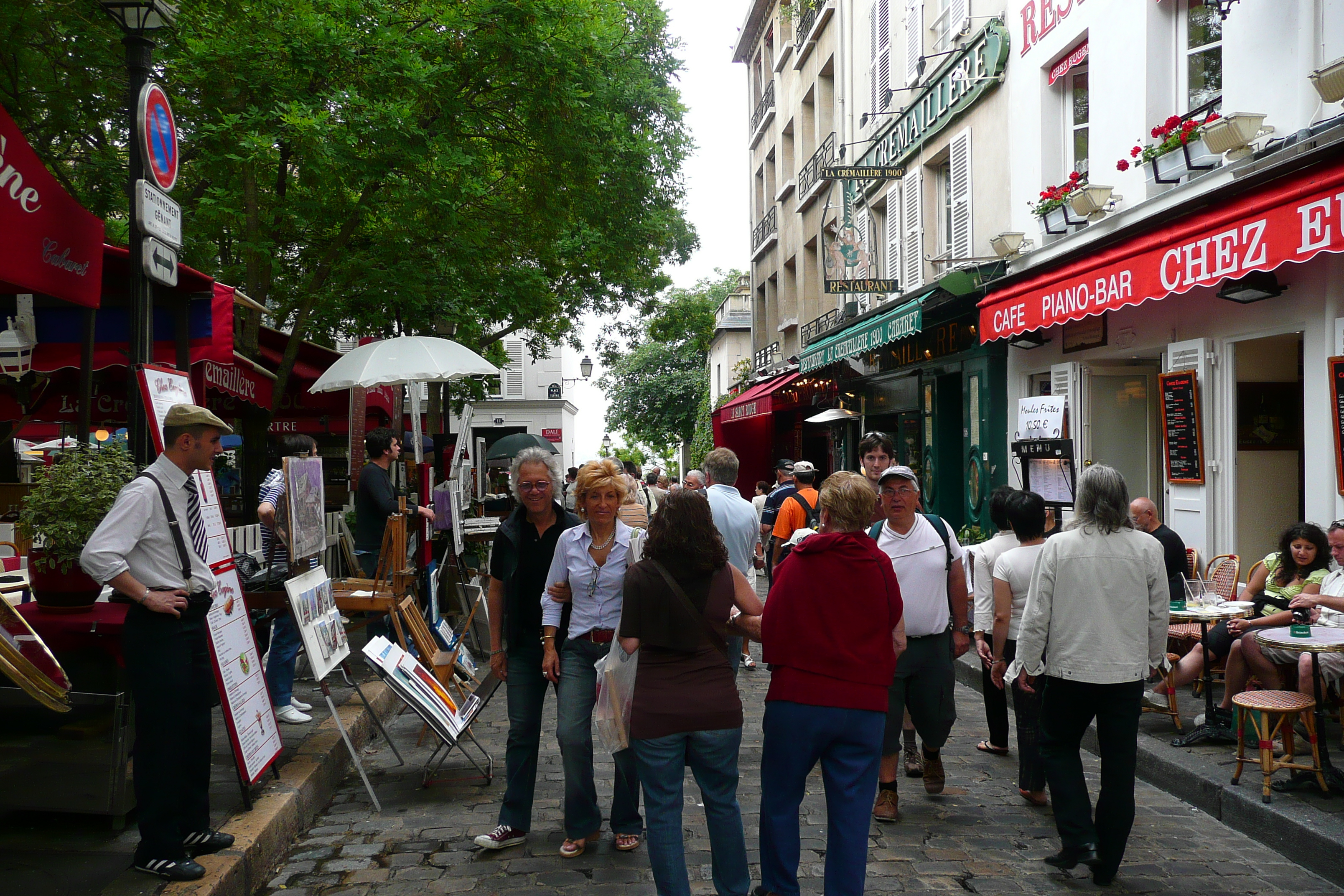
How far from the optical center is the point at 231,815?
4.52 metres

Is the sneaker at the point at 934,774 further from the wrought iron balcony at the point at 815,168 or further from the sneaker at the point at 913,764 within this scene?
the wrought iron balcony at the point at 815,168

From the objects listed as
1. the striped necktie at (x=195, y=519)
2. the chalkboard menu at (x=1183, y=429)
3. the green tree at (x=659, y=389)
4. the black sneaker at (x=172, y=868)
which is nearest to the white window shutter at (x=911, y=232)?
the chalkboard menu at (x=1183, y=429)

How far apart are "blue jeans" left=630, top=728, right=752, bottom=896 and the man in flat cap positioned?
1.70 m

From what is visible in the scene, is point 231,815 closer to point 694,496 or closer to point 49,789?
point 49,789

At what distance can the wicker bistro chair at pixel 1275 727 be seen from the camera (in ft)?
16.1

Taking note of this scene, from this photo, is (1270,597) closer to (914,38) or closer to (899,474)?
(899,474)

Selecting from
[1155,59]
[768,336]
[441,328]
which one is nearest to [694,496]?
[1155,59]

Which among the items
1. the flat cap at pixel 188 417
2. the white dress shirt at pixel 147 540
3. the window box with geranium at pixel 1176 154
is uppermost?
the window box with geranium at pixel 1176 154

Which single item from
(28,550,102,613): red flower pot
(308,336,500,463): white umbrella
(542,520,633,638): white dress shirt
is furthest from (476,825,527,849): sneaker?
(308,336,500,463): white umbrella

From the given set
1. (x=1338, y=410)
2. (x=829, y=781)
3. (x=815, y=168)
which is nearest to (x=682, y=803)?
(x=829, y=781)

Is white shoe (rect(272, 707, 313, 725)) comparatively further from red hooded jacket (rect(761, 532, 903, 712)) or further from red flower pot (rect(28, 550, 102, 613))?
red hooded jacket (rect(761, 532, 903, 712))

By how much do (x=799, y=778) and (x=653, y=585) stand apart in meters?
0.89

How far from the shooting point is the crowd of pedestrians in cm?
364

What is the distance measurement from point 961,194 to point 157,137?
34.4ft
